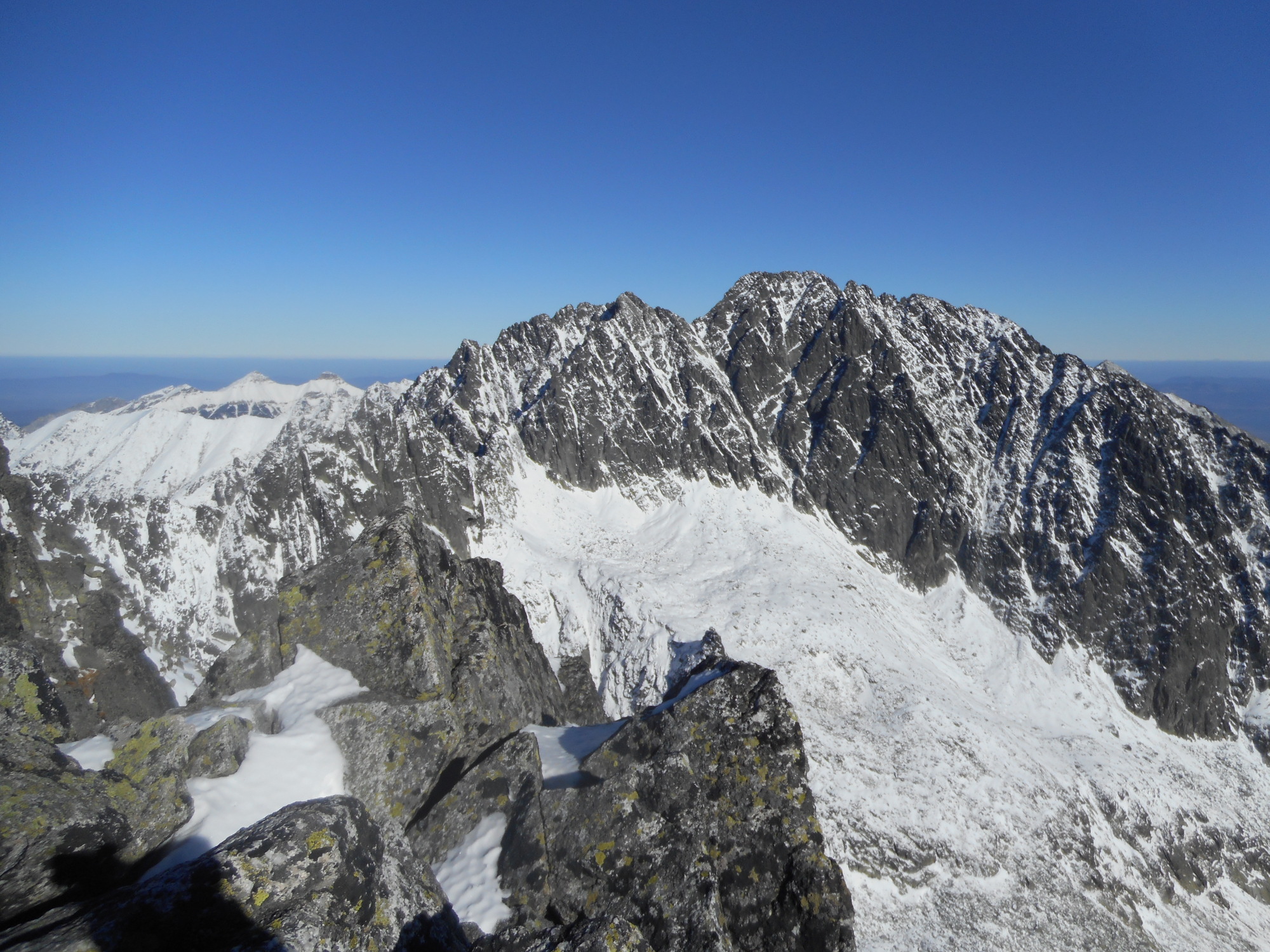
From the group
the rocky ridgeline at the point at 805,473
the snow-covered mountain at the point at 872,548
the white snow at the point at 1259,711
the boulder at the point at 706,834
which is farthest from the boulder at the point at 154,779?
the white snow at the point at 1259,711

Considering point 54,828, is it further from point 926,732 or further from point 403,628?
point 926,732

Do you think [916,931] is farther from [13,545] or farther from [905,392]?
[905,392]

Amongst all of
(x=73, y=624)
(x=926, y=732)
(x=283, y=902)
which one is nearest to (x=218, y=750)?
(x=283, y=902)

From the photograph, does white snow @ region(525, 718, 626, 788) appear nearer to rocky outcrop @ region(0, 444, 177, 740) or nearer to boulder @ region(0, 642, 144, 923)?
boulder @ region(0, 642, 144, 923)

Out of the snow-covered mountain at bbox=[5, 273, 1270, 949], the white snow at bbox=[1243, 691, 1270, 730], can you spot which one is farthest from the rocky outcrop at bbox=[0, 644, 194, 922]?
the white snow at bbox=[1243, 691, 1270, 730]

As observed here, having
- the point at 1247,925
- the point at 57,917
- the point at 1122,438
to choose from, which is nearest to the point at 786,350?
the point at 1122,438

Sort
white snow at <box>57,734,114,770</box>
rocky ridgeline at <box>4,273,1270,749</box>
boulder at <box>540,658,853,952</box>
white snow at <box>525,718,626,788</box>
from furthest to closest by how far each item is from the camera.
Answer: rocky ridgeline at <box>4,273,1270,749</box> → white snow at <box>525,718,626,788</box> → white snow at <box>57,734,114,770</box> → boulder at <box>540,658,853,952</box>
